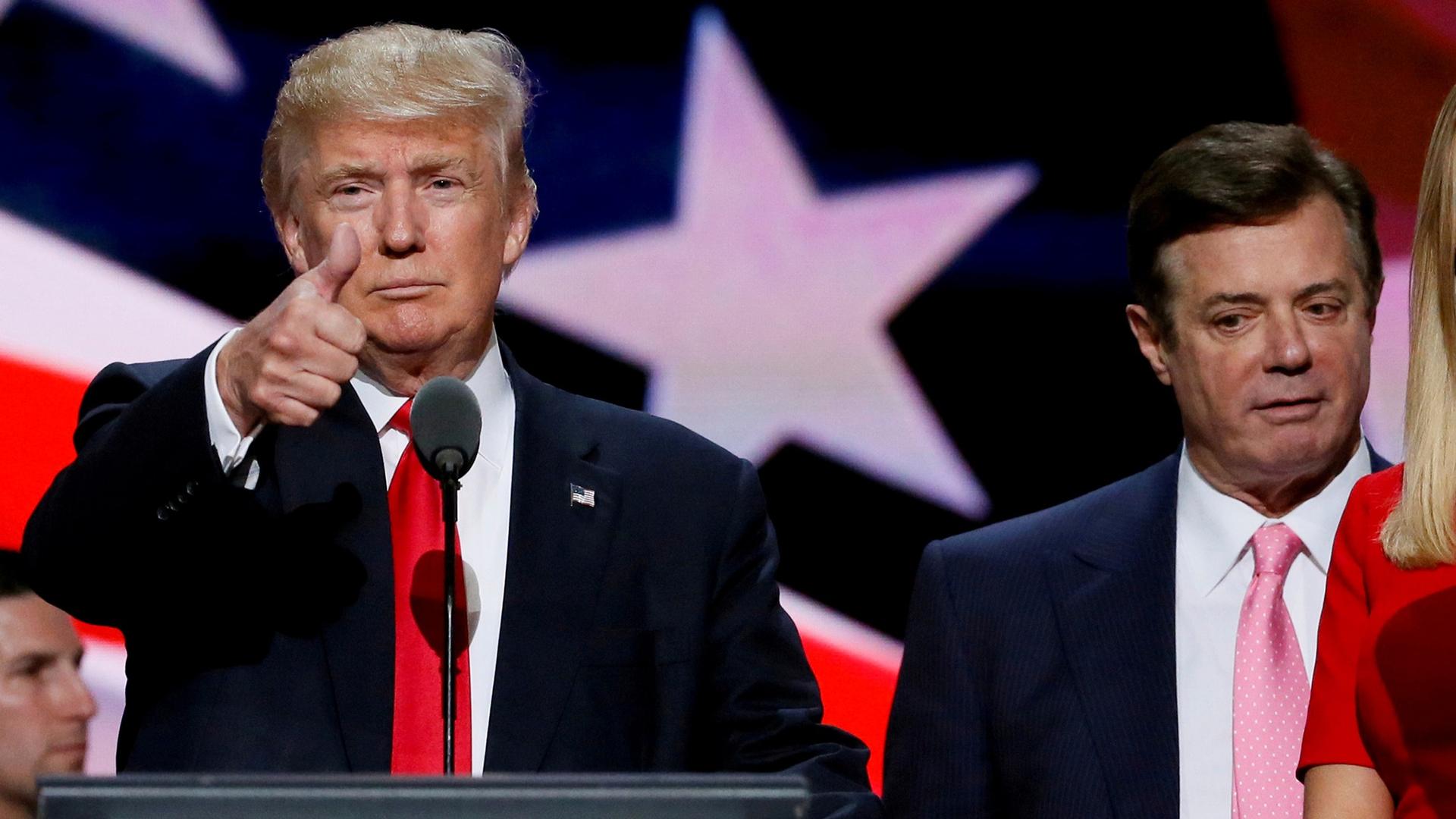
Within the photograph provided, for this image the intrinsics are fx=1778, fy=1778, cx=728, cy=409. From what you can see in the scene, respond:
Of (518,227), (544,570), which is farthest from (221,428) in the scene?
(518,227)

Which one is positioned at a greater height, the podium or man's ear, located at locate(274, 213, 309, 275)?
man's ear, located at locate(274, 213, 309, 275)

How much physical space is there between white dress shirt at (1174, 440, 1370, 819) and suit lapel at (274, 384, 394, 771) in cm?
122

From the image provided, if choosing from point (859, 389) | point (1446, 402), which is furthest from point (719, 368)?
point (1446, 402)

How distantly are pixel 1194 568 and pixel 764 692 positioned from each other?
0.86 metres

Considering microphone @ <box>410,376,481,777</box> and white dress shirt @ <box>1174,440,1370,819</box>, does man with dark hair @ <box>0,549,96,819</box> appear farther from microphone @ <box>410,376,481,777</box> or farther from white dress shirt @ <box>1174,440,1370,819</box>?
white dress shirt @ <box>1174,440,1370,819</box>

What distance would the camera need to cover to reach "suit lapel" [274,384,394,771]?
87.1 inches

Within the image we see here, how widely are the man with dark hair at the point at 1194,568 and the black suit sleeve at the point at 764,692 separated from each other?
18.4 inches

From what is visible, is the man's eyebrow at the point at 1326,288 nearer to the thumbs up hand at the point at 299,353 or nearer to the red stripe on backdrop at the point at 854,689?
the red stripe on backdrop at the point at 854,689

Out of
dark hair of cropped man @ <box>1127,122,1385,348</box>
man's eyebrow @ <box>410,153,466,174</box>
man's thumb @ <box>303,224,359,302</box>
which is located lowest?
man's thumb @ <box>303,224,359,302</box>

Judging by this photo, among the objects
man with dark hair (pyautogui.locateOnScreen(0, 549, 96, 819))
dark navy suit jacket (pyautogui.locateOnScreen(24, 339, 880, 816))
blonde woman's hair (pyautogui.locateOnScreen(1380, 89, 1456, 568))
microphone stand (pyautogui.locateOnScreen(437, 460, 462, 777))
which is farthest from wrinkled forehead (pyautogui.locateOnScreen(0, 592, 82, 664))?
blonde woman's hair (pyautogui.locateOnScreen(1380, 89, 1456, 568))

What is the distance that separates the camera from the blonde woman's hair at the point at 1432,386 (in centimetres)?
191

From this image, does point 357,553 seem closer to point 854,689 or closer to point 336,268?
point 336,268

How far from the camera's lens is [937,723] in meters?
2.82

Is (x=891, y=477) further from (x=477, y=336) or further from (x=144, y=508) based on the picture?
(x=144, y=508)
